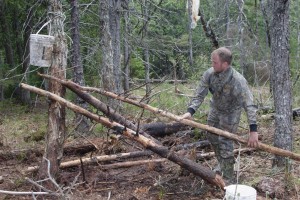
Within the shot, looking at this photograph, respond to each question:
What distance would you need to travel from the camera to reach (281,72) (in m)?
5.94

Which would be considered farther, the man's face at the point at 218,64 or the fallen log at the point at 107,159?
the fallen log at the point at 107,159

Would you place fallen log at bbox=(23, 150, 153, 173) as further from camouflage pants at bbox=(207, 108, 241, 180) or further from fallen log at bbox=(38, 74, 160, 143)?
camouflage pants at bbox=(207, 108, 241, 180)

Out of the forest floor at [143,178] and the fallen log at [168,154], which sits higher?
the fallen log at [168,154]

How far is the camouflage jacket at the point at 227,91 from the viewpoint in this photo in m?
5.53

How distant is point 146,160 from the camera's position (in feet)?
22.7

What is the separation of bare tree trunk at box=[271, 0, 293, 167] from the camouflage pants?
0.69 metres

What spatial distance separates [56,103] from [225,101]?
261 cm

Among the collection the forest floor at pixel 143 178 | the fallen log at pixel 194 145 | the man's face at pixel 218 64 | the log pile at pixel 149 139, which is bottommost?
the forest floor at pixel 143 178

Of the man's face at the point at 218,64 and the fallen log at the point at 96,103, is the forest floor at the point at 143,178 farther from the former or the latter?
the man's face at the point at 218,64

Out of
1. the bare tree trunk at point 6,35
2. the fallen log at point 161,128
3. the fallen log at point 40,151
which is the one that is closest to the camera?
the fallen log at point 40,151

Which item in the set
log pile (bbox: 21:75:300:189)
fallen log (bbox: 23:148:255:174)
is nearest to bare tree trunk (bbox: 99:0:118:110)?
fallen log (bbox: 23:148:255:174)

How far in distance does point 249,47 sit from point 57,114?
15.7m

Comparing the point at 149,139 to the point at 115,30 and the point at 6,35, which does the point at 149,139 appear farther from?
the point at 6,35

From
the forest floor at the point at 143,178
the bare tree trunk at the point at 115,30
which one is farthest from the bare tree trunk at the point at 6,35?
the forest floor at the point at 143,178
